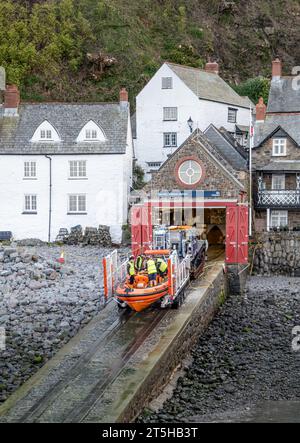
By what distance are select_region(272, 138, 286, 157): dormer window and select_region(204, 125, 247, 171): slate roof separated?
289cm

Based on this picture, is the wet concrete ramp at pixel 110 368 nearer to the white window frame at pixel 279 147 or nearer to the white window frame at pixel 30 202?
the white window frame at pixel 279 147

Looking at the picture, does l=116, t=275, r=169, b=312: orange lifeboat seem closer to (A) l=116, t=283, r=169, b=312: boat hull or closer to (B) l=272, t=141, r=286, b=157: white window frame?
(A) l=116, t=283, r=169, b=312: boat hull

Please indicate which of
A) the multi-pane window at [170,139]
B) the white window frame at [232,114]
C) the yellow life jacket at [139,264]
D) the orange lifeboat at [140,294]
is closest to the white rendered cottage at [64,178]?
the multi-pane window at [170,139]

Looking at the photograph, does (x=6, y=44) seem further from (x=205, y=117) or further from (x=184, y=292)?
(x=184, y=292)

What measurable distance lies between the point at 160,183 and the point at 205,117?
47.4 ft

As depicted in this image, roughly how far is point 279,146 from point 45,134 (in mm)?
14593

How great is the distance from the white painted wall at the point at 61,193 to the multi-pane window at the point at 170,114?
27.3 ft

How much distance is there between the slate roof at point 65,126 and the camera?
41.5m

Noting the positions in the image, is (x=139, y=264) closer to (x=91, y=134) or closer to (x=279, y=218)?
(x=279, y=218)

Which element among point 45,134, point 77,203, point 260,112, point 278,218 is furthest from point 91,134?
point 278,218

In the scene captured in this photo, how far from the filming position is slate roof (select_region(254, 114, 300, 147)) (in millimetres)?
42219

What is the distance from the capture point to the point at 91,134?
4188cm

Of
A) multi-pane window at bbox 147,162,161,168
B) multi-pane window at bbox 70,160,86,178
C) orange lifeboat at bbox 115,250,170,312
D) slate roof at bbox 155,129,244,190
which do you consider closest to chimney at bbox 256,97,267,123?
multi-pane window at bbox 147,162,161,168

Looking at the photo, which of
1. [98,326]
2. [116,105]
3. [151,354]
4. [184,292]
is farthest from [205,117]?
[151,354]
